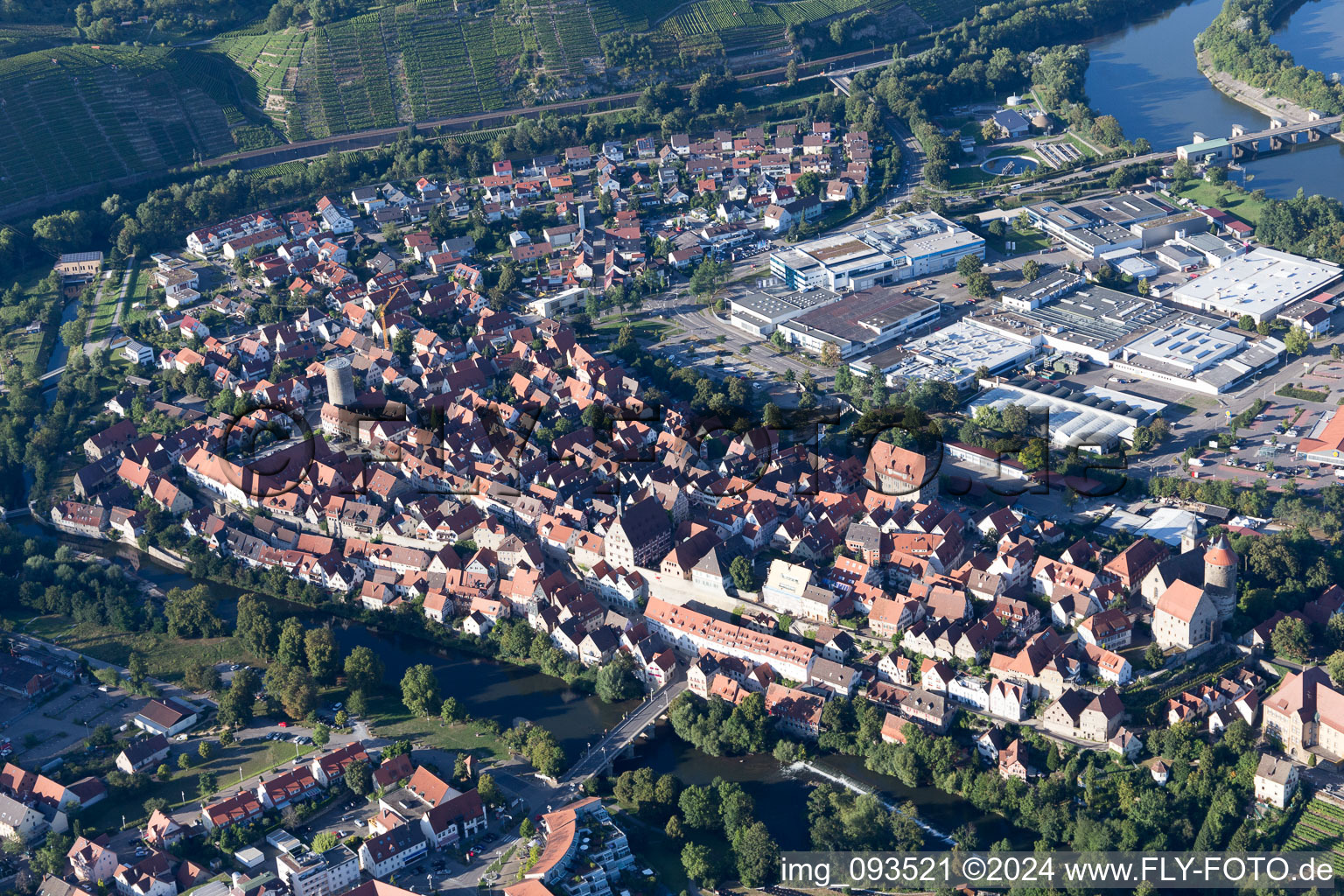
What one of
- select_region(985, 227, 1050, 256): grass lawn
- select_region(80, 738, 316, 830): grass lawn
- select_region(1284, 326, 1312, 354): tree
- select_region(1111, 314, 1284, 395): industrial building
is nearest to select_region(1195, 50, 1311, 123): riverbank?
select_region(985, 227, 1050, 256): grass lawn

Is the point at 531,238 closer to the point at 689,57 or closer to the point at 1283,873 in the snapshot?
the point at 689,57

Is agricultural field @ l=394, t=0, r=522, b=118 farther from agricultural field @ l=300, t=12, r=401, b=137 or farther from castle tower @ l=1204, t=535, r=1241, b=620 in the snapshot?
castle tower @ l=1204, t=535, r=1241, b=620

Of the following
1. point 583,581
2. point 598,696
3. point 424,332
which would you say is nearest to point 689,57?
point 424,332

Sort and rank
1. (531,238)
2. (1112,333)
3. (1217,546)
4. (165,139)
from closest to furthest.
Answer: (1217,546)
(1112,333)
(531,238)
(165,139)

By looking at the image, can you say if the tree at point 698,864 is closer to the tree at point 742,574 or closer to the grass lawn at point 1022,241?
the tree at point 742,574

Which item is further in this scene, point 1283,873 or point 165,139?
point 165,139

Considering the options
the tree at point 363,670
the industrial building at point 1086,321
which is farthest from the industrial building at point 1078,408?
the tree at point 363,670

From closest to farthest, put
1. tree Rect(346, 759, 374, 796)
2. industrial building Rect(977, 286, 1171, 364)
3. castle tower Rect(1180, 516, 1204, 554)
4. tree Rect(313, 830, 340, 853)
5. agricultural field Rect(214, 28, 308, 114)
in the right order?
tree Rect(313, 830, 340, 853), tree Rect(346, 759, 374, 796), castle tower Rect(1180, 516, 1204, 554), industrial building Rect(977, 286, 1171, 364), agricultural field Rect(214, 28, 308, 114)
